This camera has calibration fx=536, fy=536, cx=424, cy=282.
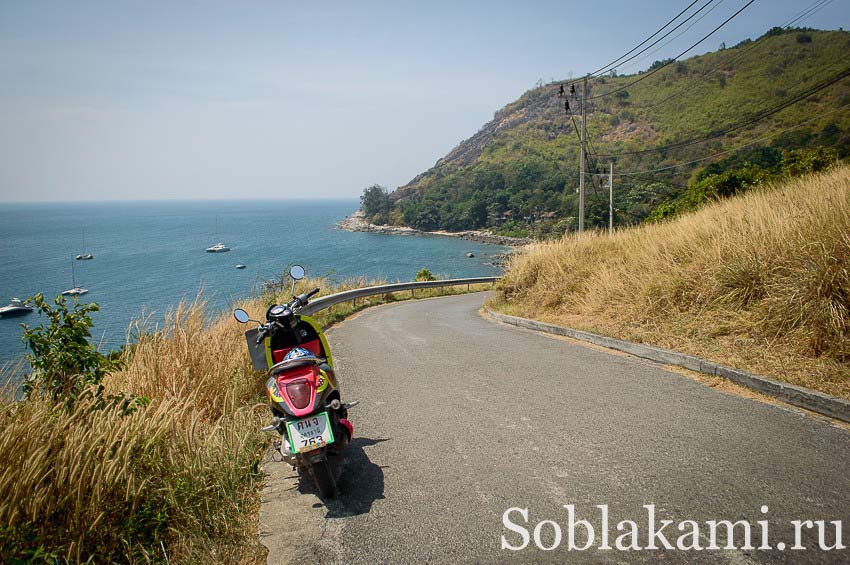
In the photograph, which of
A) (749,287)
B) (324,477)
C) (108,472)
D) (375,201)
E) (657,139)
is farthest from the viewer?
(375,201)

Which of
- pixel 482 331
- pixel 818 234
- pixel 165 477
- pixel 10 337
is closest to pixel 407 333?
pixel 482 331

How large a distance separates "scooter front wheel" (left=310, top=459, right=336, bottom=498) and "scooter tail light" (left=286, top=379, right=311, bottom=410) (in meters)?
0.44

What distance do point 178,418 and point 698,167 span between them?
8864 cm

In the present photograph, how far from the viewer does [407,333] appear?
12352 millimetres

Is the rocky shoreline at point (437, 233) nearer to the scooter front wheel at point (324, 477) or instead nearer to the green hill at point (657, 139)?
the green hill at point (657, 139)

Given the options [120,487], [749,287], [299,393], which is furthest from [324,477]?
[749,287]

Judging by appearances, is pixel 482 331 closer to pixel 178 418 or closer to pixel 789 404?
pixel 789 404

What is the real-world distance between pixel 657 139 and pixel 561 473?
11386 cm

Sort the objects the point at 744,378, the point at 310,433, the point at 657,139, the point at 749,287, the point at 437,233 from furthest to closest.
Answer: the point at 437,233 < the point at 657,139 < the point at 749,287 < the point at 744,378 < the point at 310,433

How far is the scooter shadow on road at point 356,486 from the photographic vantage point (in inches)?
153

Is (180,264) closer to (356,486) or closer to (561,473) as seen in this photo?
(356,486)

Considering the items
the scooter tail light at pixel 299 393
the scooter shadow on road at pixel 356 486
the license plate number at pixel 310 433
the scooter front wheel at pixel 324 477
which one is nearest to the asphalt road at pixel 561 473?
the scooter shadow on road at pixel 356 486

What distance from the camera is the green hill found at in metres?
70.2

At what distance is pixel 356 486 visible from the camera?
422 centimetres
